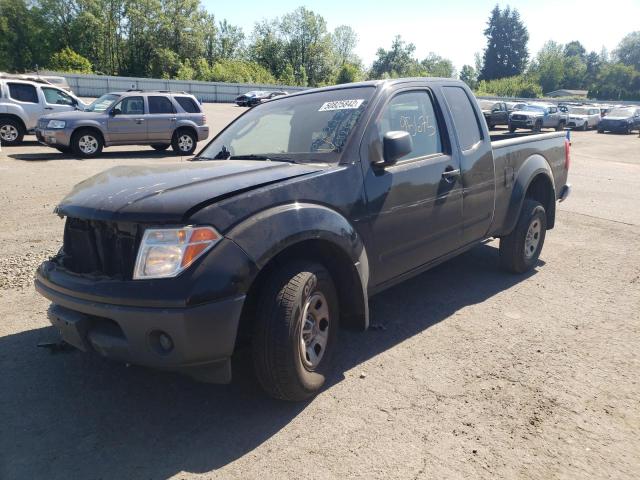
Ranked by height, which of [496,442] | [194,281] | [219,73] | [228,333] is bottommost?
[496,442]

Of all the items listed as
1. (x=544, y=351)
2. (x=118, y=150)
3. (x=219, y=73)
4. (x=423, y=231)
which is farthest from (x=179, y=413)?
(x=219, y=73)

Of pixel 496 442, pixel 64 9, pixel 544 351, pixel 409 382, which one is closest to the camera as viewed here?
pixel 496 442

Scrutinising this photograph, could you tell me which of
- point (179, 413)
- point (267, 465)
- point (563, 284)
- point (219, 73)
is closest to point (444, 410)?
point (267, 465)

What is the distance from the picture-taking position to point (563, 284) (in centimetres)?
522

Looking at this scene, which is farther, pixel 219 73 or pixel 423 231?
pixel 219 73

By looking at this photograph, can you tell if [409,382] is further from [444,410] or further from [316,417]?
[316,417]

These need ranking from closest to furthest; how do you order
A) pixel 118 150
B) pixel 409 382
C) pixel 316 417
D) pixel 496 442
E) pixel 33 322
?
pixel 496 442
pixel 316 417
pixel 409 382
pixel 33 322
pixel 118 150

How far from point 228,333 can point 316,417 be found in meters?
0.78

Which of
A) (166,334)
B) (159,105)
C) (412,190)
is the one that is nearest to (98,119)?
(159,105)

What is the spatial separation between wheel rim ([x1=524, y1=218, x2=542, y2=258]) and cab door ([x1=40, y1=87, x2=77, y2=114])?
15198mm

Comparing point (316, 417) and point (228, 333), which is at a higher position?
point (228, 333)

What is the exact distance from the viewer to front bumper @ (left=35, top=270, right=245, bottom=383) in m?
2.54

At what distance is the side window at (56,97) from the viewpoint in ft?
52.6

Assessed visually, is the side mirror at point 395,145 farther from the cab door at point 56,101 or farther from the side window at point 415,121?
the cab door at point 56,101
